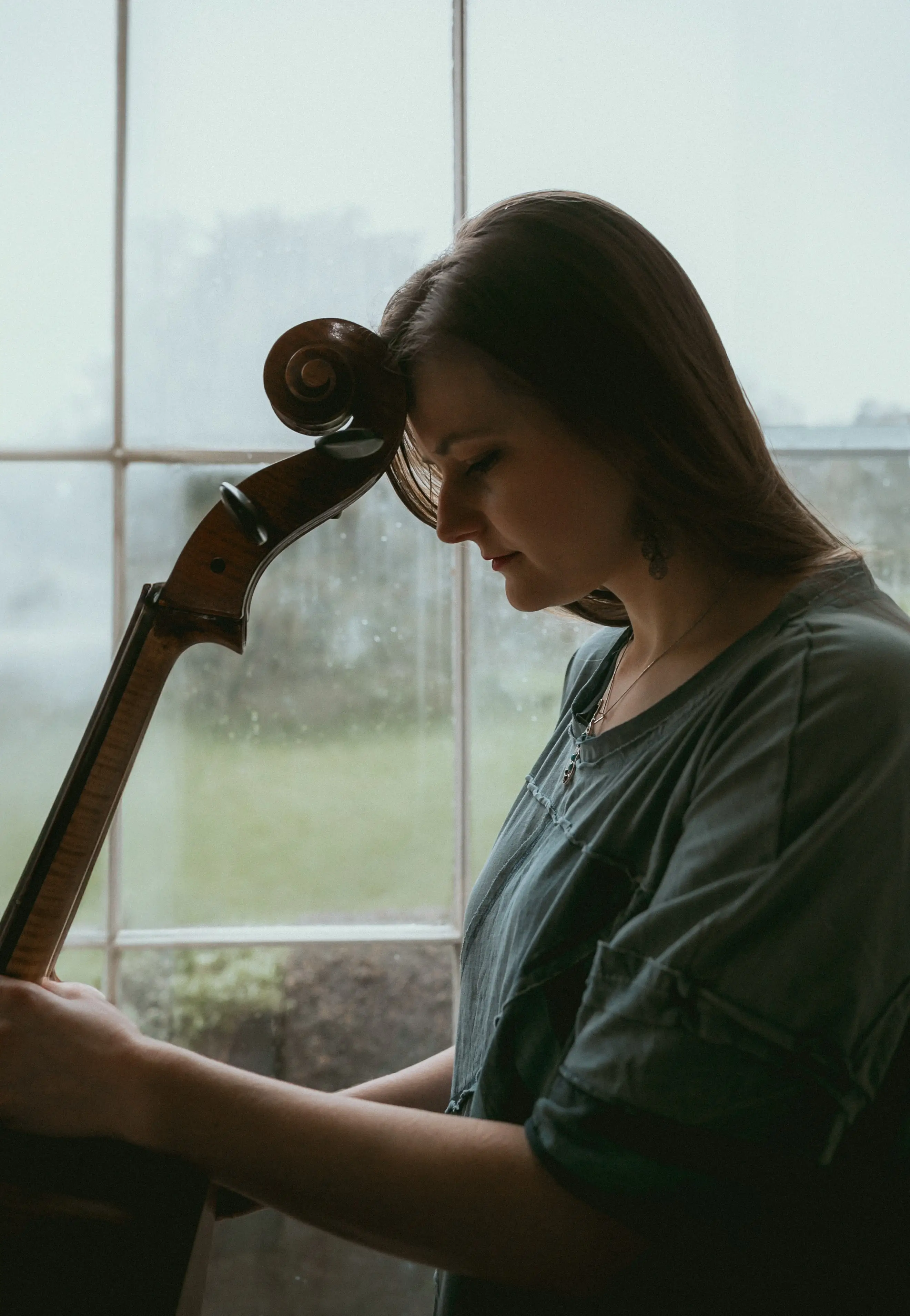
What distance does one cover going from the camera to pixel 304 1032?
1573mm

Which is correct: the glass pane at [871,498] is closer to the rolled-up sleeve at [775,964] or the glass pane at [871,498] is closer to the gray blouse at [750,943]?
the gray blouse at [750,943]

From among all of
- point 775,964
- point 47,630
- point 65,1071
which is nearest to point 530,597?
point 775,964

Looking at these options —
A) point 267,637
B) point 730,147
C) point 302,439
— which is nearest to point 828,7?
point 730,147

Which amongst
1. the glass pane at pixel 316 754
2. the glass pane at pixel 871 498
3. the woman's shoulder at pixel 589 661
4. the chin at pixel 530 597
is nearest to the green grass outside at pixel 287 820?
the glass pane at pixel 316 754

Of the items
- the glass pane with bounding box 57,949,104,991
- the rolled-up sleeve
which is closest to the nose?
the rolled-up sleeve

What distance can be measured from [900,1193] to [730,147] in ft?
4.79

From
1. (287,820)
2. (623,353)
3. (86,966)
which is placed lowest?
(86,966)

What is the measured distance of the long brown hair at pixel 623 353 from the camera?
79cm

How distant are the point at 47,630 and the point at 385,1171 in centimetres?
115

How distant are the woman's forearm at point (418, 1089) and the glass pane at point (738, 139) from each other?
116 cm

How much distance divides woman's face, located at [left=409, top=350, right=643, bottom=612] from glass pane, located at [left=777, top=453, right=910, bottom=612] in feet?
2.79

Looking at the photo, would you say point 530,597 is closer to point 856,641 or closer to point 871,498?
point 856,641

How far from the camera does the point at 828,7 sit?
1.54 metres

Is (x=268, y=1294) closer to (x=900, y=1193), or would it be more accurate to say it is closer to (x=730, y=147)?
(x=900, y=1193)
